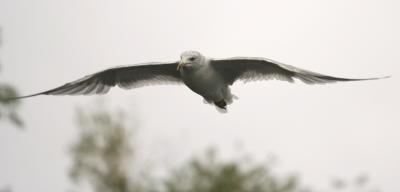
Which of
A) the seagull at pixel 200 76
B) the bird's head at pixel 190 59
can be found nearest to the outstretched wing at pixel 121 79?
the seagull at pixel 200 76

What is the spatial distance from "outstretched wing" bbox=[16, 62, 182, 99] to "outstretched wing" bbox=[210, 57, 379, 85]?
2.25 feet

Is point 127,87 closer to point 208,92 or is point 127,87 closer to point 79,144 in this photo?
point 208,92

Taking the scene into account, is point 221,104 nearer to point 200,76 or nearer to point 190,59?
point 200,76

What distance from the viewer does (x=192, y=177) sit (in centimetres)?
2481

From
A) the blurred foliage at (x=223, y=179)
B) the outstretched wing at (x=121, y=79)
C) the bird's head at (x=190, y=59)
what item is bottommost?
the blurred foliage at (x=223, y=179)

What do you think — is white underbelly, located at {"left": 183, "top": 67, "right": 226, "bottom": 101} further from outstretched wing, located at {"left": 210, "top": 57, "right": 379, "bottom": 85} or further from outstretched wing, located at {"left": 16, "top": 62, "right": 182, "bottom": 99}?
outstretched wing, located at {"left": 16, "top": 62, "right": 182, "bottom": 99}

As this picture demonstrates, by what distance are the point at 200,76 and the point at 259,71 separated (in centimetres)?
76

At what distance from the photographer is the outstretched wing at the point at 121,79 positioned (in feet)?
41.7

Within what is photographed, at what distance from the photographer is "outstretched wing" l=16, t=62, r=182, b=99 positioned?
12.7 metres

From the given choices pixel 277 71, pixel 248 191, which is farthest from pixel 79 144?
pixel 277 71

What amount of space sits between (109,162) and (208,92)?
31.1 ft

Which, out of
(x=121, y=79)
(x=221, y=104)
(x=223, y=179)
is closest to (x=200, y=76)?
(x=221, y=104)

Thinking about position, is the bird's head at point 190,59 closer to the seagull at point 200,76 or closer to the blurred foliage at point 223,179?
the seagull at point 200,76

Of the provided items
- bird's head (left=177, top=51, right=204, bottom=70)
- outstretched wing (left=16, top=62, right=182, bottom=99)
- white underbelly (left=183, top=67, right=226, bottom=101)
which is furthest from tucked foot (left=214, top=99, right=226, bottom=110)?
bird's head (left=177, top=51, right=204, bottom=70)
